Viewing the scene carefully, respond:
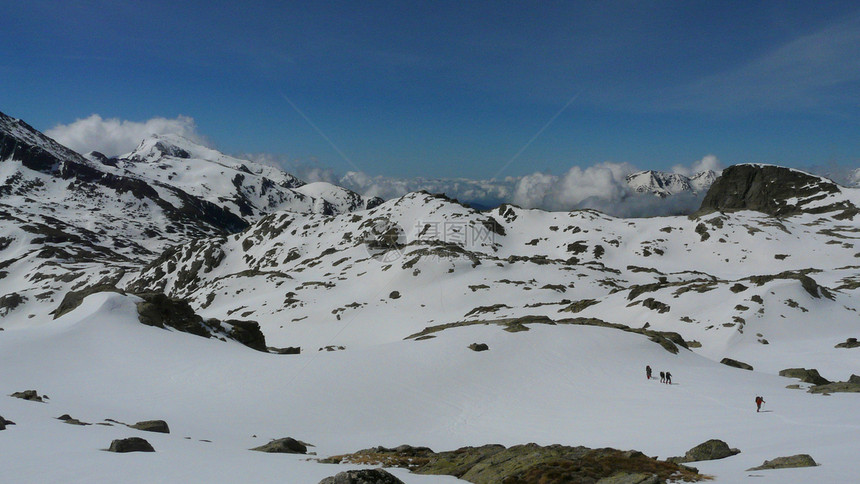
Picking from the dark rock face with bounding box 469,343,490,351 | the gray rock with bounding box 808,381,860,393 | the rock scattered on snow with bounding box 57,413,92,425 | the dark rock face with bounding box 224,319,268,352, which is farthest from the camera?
the dark rock face with bounding box 224,319,268,352

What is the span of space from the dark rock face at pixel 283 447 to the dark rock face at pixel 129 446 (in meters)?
4.33

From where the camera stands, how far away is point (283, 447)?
1691 cm

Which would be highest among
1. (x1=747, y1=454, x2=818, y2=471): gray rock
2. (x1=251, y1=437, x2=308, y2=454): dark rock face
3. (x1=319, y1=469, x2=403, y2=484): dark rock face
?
(x1=747, y1=454, x2=818, y2=471): gray rock

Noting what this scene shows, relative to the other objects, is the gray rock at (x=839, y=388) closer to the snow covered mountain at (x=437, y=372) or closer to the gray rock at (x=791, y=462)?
the snow covered mountain at (x=437, y=372)

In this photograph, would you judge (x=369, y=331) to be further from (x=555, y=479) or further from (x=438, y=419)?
(x=555, y=479)

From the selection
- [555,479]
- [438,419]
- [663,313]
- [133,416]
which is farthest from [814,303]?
[133,416]

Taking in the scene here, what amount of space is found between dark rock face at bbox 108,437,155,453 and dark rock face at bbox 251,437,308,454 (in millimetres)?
4332

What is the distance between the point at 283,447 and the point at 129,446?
552 cm

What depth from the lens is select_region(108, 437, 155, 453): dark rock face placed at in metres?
12.6

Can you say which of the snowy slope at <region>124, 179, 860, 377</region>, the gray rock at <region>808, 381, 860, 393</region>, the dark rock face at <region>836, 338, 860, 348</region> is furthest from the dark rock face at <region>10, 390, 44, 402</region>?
the dark rock face at <region>836, 338, 860, 348</region>

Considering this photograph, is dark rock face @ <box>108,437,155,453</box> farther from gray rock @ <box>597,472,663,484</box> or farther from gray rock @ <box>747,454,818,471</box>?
gray rock @ <box>747,454,818,471</box>

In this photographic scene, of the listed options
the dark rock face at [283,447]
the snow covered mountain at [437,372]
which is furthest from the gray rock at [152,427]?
the dark rock face at [283,447]

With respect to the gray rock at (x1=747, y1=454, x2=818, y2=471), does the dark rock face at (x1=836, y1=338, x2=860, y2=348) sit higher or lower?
higher

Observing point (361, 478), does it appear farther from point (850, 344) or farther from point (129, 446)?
point (850, 344)
